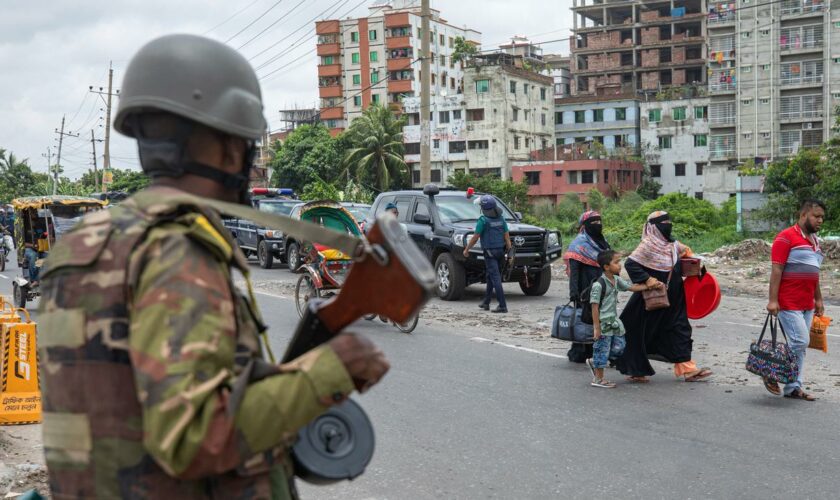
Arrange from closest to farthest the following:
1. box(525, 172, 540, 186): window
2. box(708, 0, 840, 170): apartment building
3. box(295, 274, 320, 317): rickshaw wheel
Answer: box(295, 274, 320, 317): rickshaw wheel → box(708, 0, 840, 170): apartment building → box(525, 172, 540, 186): window

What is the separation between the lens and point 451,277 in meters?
15.9

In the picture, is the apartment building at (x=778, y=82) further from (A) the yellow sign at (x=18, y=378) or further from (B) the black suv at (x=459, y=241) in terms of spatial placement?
(A) the yellow sign at (x=18, y=378)

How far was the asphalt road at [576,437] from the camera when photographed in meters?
5.57

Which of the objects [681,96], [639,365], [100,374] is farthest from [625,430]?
[681,96]

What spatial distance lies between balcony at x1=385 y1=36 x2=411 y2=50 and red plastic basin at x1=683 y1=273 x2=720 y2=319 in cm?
9127

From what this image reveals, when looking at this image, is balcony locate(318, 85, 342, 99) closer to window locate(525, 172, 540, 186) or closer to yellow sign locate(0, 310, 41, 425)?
window locate(525, 172, 540, 186)

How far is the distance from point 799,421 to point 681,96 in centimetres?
7858

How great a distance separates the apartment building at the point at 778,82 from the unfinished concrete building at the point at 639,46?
21.8 meters

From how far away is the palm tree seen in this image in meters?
69.2

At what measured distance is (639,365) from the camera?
8727 mm

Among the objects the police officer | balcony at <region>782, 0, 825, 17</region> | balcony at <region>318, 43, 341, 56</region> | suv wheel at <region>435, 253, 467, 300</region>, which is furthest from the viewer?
balcony at <region>318, 43, 341, 56</region>

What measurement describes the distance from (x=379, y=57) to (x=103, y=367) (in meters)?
102

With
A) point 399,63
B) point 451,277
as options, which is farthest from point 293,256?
point 399,63

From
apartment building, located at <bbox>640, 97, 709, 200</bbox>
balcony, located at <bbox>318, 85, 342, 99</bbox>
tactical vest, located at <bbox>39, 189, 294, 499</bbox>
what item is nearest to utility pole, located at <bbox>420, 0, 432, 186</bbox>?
tactical vest, located at <bbox>39, 189, 294, 499</bbox>
